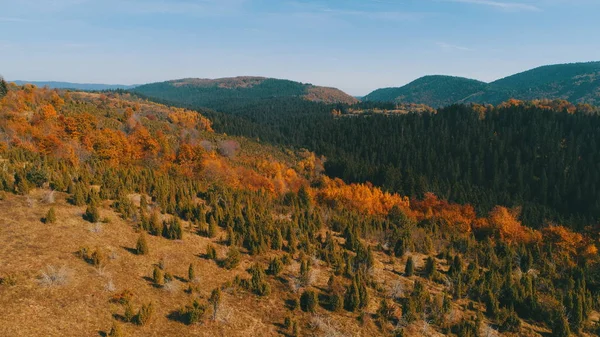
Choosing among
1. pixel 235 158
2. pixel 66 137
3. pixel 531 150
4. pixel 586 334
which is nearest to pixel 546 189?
pixel 531 150

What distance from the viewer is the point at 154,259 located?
36000 mm

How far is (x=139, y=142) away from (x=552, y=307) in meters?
101

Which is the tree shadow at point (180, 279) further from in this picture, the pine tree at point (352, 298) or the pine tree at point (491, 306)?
the pine tree at point (491, 306)

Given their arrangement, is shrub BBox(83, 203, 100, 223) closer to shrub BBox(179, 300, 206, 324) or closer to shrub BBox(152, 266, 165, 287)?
shrub BBox(152, 266, 165, 287)

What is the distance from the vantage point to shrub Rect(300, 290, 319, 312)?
3444 centimetres

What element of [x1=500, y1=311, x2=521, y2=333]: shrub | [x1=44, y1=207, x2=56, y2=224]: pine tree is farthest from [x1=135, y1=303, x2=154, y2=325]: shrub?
[x1=500, y1=311, x2=521, y2=333]: shrub

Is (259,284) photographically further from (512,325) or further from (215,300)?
(512,325)

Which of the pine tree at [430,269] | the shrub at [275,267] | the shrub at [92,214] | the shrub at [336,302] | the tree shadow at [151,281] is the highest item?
the shrub at [92,214]

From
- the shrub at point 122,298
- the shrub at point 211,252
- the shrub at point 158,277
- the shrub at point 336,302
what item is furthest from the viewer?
the shrub at point 211,252

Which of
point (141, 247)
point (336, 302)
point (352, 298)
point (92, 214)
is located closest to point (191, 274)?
point (141, 247)

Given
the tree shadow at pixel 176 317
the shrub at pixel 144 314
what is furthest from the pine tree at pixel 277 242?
the shrub at pixel 144 314

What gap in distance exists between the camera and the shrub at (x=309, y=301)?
34.4 m

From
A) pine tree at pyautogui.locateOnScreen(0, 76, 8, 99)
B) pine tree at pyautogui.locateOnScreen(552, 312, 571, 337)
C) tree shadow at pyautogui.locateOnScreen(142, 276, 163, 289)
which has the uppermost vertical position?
pine tree at pyautogui.locateOnScreen(0, 76, 8, 99)

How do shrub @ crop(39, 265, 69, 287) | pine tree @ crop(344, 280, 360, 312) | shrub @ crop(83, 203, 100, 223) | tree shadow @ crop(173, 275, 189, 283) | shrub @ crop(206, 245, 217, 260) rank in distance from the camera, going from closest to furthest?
shrub @ crop(39, 265, 69, 287) → tree shadow @ crop(173, 275, 189, 283) → pine tree @ crop(344, 280, 360, 312) → shrub @ crop(83, 203, 100, 223) → shrub @ crop(206, 245, 217, 260)
